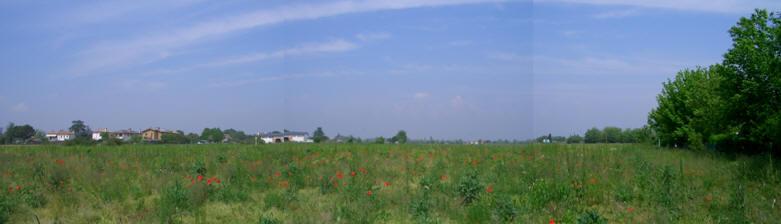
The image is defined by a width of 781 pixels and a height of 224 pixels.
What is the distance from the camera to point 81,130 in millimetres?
19234

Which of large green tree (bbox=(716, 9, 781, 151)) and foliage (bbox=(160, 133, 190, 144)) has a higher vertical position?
large green tree (bbox=(716, 9, 781, 151))

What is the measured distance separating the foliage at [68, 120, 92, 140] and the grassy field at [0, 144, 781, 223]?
29.4ft

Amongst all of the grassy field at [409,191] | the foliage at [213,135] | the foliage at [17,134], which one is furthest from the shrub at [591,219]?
the foliage at [213,135]

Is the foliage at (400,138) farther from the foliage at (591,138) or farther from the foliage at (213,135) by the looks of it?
the foliage at (213,135)

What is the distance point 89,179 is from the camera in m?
8.67

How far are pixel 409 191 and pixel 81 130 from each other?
18051mm

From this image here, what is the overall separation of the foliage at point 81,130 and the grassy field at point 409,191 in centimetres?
896

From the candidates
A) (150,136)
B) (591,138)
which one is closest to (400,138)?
(591,138)

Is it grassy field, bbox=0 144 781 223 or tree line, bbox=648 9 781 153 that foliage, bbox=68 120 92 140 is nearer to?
grassy field, bbox=0 144 781 223

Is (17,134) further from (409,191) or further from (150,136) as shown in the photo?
(409,191)

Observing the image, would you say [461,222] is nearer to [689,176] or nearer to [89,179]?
[689,176]

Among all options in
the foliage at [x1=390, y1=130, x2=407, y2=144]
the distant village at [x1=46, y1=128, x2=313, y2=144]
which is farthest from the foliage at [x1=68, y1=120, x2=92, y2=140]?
the foliage at [x1=390, y1=130, x2=407, y2=144]

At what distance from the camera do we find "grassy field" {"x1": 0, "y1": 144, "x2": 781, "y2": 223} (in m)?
5.83

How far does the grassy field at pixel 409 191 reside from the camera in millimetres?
5828
